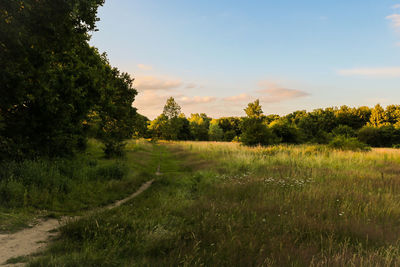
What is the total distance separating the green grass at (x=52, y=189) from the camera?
686cm

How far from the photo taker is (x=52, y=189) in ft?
27.6

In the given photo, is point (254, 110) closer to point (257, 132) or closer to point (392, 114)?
point (257, 132)

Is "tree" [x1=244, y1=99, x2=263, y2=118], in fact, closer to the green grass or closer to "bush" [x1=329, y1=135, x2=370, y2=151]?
"bush" [x1=329, y1=135, x2=370, y2=151]

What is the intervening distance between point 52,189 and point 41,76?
490cm

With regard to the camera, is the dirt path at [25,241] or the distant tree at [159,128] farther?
the distant tree at [159,128]

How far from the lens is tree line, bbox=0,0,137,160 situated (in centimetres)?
844

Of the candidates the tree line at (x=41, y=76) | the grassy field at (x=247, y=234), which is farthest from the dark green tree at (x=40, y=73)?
the grassy field at (x=247, y=234)

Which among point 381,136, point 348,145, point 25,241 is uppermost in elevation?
point 381,136

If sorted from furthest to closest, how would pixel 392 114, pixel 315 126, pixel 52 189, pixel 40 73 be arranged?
pixel 392 114 → pixel 315 126 → pixel 40 73 → pixel 52 189

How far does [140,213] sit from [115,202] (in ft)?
10.9

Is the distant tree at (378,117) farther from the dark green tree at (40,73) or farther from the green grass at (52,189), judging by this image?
the dark green tree at (40,73)

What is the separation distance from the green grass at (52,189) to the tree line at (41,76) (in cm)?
115

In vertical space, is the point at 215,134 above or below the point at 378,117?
below

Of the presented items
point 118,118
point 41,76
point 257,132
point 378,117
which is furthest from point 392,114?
point 41,76
